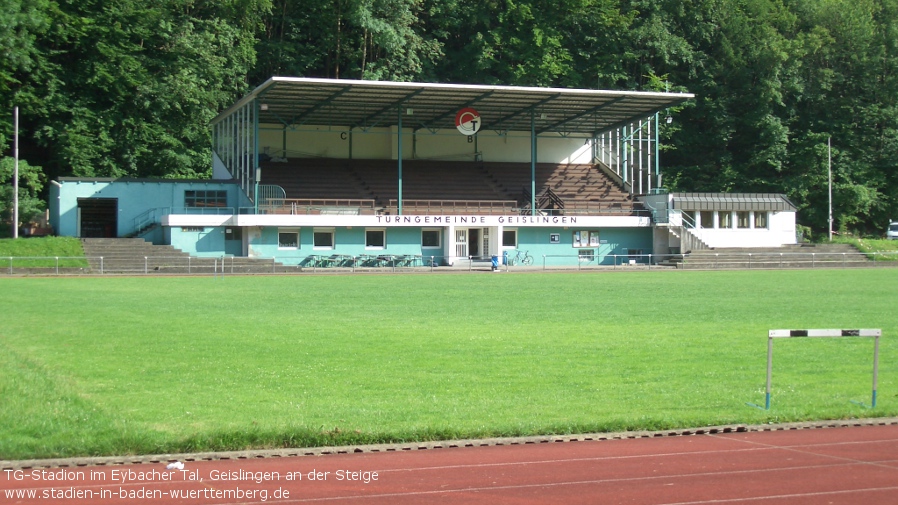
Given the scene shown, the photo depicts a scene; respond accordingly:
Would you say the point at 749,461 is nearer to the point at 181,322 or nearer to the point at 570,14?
the point at 181,322

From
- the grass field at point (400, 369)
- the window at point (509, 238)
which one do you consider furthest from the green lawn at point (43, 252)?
the window at point (509, 238)

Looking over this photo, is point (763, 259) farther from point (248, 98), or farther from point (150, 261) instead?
point (150, 261)

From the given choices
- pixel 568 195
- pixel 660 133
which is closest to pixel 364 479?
pixel 568 195

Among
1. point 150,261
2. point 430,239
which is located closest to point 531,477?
point 150,261

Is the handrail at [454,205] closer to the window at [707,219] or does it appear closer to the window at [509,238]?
the window at [509,238]

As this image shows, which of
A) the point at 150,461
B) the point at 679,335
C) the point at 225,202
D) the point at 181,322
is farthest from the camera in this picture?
the point at 225,202

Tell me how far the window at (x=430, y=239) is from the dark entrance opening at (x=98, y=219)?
18439 mm

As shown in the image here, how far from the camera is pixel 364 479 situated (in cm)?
888

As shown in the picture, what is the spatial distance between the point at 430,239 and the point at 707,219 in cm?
1877

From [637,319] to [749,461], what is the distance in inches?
510

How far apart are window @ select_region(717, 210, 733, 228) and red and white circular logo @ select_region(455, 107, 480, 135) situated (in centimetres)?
1715

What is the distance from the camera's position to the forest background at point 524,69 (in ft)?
208

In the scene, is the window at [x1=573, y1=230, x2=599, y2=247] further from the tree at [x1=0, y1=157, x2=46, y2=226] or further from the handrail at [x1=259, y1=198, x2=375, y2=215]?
the tree at [x1=0, y1=157, x2=46, y2=226]

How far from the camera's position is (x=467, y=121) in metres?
62.6
